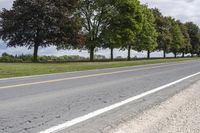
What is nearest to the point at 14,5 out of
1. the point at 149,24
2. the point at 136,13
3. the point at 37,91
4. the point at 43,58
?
the point at 43,58

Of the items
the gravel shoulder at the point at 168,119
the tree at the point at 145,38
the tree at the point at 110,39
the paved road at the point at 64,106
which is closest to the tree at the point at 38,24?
the tree at the point at 110,39

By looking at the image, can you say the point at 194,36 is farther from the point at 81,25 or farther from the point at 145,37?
the point at 81,25

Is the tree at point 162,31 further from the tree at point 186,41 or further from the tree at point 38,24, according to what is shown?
the tree at point 38,24

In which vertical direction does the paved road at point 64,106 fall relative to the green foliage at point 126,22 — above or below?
below

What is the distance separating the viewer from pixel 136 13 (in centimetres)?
6612

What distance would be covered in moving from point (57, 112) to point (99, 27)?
54178mm

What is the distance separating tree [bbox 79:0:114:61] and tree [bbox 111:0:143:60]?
48.9 inches

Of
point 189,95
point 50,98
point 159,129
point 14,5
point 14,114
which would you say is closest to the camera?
point 159,129

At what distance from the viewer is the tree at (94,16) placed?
2489 inches

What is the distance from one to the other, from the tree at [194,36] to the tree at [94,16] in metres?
68.6

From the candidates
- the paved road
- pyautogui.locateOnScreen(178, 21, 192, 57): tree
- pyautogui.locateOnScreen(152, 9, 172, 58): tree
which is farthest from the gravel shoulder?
pyautogui.locateOnScreen(178, 21, 192, 57): tree

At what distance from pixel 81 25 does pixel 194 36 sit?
78.8 m

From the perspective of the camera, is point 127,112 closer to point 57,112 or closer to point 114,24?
point 57,112

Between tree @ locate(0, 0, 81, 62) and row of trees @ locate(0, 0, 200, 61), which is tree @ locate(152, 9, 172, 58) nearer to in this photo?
row of trees @ locate(0, 0, 200, 61)
